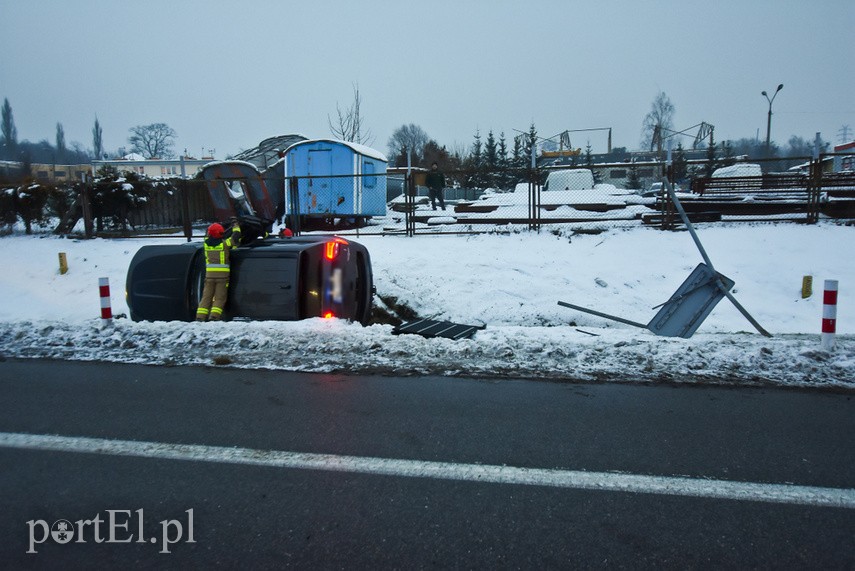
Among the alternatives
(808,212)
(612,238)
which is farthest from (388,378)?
(808,212)

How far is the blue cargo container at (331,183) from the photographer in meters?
17.4

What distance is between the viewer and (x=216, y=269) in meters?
7.17

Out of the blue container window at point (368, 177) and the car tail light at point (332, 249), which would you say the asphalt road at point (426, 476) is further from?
the blue container window at point (368, 177)

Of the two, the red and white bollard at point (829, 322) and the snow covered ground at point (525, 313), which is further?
the red and white bollard at point (829, 322)

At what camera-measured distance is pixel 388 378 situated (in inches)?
215

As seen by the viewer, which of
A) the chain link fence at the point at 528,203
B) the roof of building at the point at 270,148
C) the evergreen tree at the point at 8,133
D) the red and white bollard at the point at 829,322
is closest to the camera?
the red and white bollard at the point at 829,322

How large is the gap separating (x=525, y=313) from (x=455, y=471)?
24.7ft

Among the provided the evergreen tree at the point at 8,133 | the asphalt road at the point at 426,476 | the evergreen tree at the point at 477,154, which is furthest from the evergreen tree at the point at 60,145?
the asphalt road at the point at 426,476

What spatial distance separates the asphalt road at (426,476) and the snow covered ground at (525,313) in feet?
2.48

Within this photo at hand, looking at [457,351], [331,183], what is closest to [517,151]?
[331,183]

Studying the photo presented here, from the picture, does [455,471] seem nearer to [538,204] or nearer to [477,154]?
[538,204]

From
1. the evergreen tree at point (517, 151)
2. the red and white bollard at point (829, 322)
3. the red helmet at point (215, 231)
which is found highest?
the evergreen tree at point (517, 151)

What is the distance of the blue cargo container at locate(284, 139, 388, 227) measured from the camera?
57.1 ft

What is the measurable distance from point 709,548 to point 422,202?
72.0 feet
